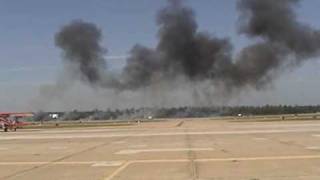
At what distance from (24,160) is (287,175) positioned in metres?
11.6

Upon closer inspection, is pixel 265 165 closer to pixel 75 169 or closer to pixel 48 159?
pixel 75 169

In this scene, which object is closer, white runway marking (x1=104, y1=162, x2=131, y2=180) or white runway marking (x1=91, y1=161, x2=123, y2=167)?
white runway marking (x1=104, y1=162, x2=131, y2=180)

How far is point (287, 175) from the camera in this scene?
50.0ft

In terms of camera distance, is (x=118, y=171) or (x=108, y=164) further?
(x=108, y=164)

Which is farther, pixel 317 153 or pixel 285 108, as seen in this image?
pixel 285 108

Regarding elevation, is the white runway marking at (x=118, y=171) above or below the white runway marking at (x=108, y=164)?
below

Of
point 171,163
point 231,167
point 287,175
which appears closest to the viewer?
point 287,175

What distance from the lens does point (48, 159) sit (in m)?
23.2

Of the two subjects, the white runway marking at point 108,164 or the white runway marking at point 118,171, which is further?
the white runway marking at point 108,164

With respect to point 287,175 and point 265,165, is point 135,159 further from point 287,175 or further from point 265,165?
point 287,175

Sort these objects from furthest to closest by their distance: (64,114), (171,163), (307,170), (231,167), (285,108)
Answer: (285,108)
(64,114)
(171,163)
(231,167)
(307,170)

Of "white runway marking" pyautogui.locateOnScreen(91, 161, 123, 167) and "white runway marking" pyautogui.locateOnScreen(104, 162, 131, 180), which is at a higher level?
"white runway marking" pyautogui.locateOnScreen(91, 161, 123, 167)

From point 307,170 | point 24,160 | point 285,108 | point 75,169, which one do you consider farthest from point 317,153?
point 285,108

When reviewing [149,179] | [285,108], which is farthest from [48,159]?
[285,108]
